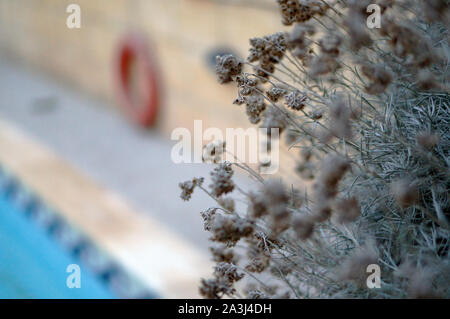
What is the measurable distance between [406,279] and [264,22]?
2744mm

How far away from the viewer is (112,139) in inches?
190

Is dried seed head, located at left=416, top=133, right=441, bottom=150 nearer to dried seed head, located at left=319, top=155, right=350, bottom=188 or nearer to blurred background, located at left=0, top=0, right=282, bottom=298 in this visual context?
dried seed head, located at left=319, top=155, right=350, bottom=188

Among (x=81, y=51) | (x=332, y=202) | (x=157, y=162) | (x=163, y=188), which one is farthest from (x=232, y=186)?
(x=81, y=51)

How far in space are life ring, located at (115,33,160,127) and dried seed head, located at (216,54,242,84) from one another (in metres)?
3.74

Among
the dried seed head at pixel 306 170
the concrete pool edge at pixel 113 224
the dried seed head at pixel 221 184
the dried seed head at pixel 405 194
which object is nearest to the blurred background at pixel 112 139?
the concrete pool edge at pixel 113 224

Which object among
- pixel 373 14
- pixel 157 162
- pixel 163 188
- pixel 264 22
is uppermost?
pixel 264 22

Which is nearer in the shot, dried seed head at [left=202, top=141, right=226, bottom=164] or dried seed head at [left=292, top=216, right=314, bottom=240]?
dried seed head at [left=292, top=216, right=314, bottom=240]

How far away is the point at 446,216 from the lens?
769 millimetres

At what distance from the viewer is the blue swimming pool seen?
259cm

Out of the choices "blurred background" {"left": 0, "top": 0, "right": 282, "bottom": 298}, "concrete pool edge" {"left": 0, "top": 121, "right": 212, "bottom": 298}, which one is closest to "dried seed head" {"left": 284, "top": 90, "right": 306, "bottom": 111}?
"concrete pool edge" {"left": 0, "top": 121, "right": 212, "bottom": 298}

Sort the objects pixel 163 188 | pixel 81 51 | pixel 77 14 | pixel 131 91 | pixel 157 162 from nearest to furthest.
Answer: pixel 163 188 < pixel 157 162 < pixel 77 14 < pixel 131 91 < pixel 81 51

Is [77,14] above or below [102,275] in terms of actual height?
above

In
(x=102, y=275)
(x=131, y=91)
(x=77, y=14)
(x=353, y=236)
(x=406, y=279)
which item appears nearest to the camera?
(x=406, y=279)

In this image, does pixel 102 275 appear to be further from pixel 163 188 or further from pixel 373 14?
pixel 373 14
